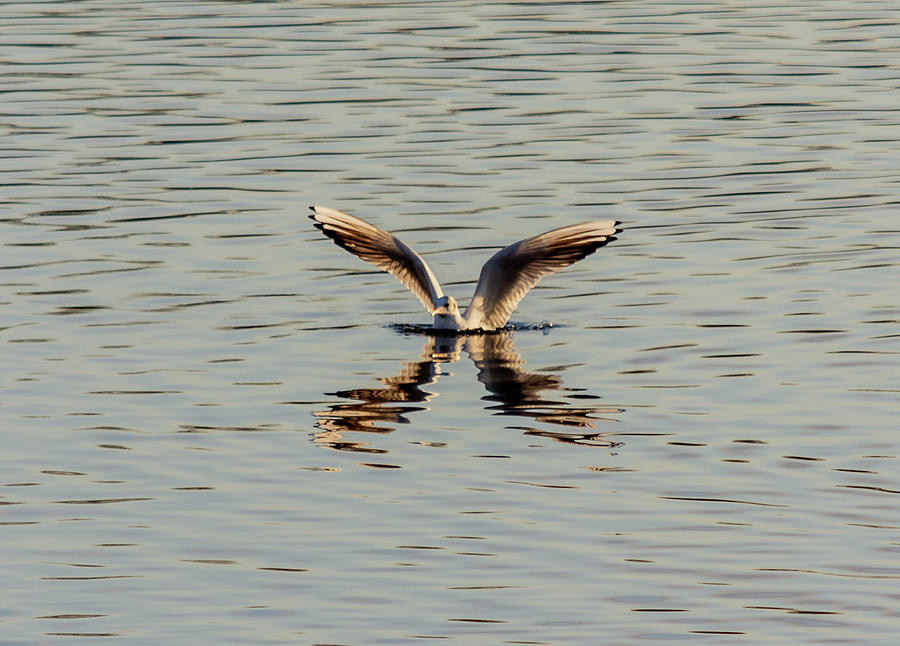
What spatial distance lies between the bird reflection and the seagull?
0.85 metres

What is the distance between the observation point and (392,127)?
97.5 feet

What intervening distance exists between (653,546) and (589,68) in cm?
2302

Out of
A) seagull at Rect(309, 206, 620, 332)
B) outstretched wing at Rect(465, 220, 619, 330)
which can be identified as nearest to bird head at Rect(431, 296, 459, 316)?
seagull at Rect(309, 206, 620, 332)

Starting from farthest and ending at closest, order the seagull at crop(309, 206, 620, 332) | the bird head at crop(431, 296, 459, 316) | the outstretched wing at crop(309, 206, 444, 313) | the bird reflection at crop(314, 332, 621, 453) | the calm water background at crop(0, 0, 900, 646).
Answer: the outstretched wing at crop(309, 206, 444, 313) < the seagull at crop(309, 206, 620, 332) < the bird head at crop(431, 296, 459, 316) < the bird reflection at crop(314, 332, 621, 453) < the calm water background at crop(0, 0, 900, 646)

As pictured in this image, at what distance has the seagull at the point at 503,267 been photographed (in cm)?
1956

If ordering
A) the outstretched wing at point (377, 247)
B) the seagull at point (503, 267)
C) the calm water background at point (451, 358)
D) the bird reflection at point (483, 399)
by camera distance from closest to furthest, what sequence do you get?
the calm water background at point (451, 358)
the bird reflection at point (483, 399)
the seagull at point (503, 267)
the outstretched wing at point (377, 247)

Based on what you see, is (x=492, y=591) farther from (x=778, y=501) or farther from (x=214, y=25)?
(x=214, y=25)

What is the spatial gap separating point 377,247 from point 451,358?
2384 mm

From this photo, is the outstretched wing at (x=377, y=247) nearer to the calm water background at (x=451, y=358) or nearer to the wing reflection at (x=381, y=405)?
the calm water background at (x=451, y=358)

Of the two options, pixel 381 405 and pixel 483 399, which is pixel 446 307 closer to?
pixel 483 399

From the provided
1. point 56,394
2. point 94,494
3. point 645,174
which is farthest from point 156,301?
point 645,174

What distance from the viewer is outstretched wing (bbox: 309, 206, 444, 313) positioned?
65.7 feet

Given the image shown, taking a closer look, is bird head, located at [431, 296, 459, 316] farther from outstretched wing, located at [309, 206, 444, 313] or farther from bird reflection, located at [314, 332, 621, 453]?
outstretched wing, located at [309, 206, 444, 313]

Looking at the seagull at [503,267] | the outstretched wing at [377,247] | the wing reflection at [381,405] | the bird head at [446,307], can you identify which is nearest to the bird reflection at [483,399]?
the wing reflection at [381,405]
